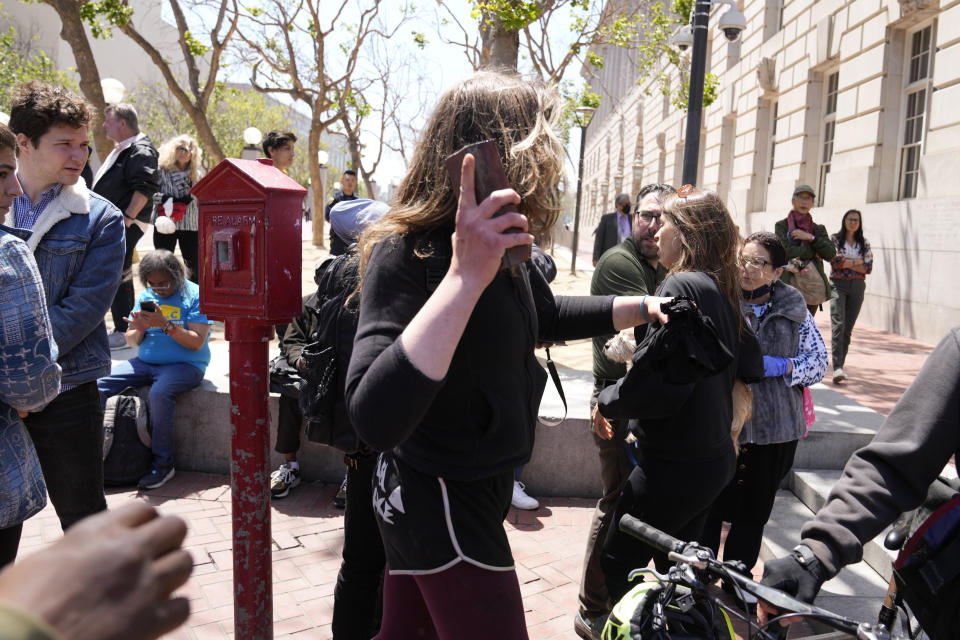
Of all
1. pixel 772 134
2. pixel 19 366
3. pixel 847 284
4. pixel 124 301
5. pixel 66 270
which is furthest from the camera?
pixel 772 134

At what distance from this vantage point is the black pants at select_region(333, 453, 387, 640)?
103 inches

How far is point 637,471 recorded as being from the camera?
2.85 m

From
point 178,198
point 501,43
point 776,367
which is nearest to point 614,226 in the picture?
point 501,43

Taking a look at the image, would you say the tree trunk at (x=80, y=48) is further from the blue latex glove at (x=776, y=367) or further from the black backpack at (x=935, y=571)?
the black backpack at (x=935, y=571)

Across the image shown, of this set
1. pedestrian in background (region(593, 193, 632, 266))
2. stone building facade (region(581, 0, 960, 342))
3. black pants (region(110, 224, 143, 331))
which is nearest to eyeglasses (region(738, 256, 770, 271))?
black pants (region(110, 224, 143, 331))

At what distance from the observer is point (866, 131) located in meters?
13.5

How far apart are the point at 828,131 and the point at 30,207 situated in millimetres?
16786

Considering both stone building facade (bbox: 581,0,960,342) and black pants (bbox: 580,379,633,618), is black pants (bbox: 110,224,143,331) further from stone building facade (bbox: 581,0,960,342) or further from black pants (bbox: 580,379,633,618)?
stone building facade (bbox: 581,0,960,342)

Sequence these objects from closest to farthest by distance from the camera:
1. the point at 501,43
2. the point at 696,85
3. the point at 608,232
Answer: the point at 696,85 < the point at 501,43 < the point at 608,232

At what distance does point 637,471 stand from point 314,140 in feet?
69.3

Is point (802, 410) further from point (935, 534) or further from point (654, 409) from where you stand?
point (935, 534)

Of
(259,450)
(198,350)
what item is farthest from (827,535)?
(198,350)

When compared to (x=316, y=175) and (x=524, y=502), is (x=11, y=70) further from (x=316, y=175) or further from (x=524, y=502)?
(x=524, y=502)

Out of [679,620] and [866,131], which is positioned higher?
[866,131]
